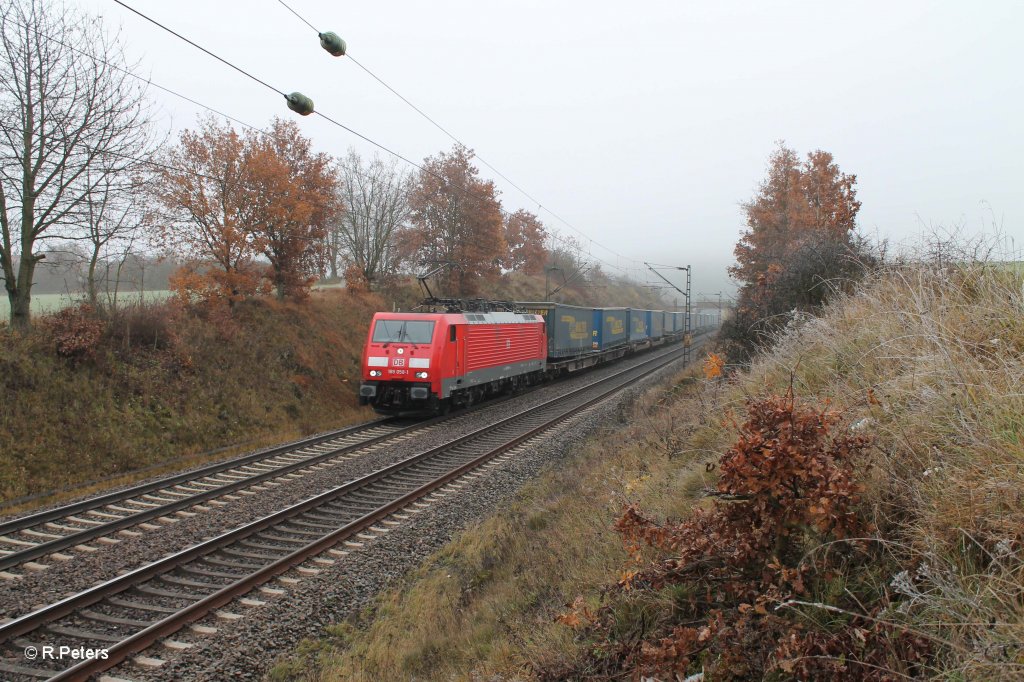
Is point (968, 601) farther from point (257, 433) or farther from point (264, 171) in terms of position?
point (264, 171)

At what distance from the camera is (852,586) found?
322 centimetres

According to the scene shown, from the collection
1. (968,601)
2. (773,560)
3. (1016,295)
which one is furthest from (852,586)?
(1016,295)

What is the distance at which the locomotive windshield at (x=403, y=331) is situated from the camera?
16031 millimetres

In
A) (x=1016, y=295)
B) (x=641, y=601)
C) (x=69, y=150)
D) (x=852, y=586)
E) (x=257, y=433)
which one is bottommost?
(x=257, y=433)

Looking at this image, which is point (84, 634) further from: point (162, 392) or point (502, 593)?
point (162, 392)

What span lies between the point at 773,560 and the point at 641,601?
41.5 inches

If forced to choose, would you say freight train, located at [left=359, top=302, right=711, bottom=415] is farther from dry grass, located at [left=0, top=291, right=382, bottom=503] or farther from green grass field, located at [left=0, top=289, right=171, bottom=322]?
green grass field, located at [left=0, top=289, right=171, bottom=322]

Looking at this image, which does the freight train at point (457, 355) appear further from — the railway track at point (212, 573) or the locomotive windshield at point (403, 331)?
the railway track at point (212, 573)

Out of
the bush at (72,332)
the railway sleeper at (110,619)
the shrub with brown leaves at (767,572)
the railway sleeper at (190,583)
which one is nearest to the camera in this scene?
the shrub with brown leaves at (767,572)

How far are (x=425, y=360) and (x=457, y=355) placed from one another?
1.23 m

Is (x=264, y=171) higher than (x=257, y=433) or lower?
higher

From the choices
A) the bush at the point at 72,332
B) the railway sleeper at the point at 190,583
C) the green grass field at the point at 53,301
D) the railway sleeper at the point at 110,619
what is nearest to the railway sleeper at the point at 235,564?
the railway sleeper at the point at 190,583

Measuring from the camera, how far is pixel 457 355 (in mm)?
16641

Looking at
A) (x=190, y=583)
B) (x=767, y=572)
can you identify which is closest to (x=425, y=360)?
(x=190, y=583)
